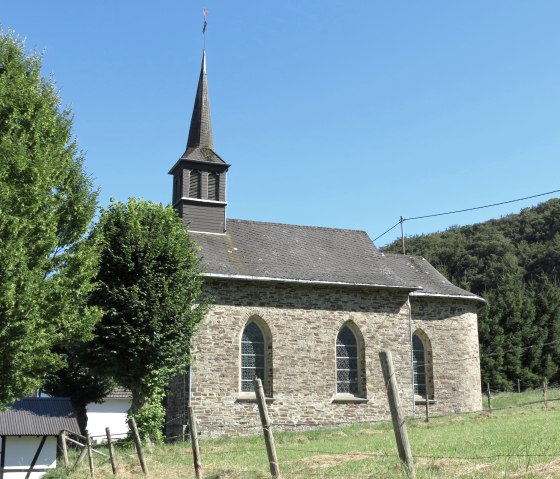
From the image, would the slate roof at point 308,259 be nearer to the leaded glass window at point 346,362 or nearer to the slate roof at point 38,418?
the leaded glass window at point 346,362

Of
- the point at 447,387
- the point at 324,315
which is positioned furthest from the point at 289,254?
the point at 447,387

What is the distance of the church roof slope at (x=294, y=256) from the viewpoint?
25.0 metres

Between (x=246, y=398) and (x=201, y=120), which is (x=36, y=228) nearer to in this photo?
(x=246, y=398)

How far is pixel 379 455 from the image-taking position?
11633mm

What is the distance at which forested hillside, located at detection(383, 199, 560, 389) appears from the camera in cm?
4209

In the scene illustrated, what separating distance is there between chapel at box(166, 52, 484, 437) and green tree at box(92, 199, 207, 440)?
200 cm

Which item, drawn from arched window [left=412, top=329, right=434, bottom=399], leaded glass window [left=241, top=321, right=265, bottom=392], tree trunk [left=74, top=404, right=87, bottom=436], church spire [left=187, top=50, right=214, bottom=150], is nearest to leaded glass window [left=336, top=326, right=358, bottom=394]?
arched window [left=412, top=329, right=434, bottom=399]

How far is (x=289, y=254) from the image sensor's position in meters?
26.8

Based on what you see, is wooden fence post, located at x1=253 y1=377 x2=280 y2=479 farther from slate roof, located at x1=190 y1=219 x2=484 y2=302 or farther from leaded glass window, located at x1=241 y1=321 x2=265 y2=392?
leaded glass window, located at x1=241 y1=321 x2=265 y2=392

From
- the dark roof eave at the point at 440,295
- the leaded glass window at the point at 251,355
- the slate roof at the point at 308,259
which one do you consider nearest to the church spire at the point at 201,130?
the slate roof at the point at 308,259

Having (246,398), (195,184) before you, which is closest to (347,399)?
(246,398)

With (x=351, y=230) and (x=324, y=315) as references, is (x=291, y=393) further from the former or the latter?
(x=351, y=230)

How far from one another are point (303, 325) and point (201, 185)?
714 centimetres

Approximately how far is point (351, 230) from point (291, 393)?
344 inches
